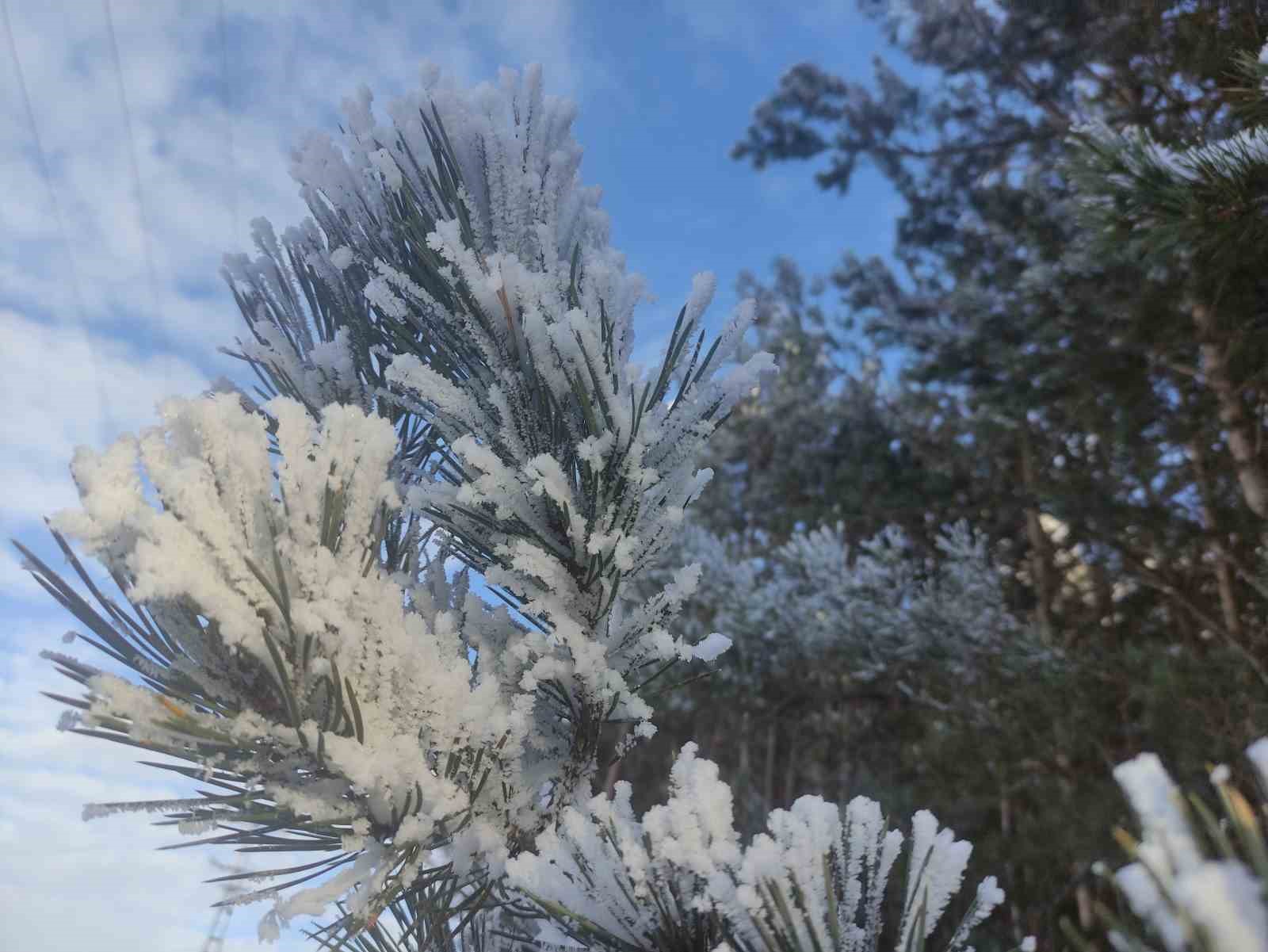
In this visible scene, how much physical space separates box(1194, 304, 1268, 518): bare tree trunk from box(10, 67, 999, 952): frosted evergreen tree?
26.6ft

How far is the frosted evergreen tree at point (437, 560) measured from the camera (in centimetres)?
94

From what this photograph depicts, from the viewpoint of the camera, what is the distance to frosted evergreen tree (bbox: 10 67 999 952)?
937 mm

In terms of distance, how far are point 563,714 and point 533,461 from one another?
0.40m

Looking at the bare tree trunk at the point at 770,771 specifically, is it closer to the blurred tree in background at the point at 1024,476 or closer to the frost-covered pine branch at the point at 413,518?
the blurred tree in background at the point at 1024,476

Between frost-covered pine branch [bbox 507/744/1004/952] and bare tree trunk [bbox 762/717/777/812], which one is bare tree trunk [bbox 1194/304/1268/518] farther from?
frost-covered pine branch [bbox 507/744/1004/952]

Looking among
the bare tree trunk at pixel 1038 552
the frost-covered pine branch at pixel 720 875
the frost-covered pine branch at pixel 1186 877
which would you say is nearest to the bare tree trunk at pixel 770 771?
the bare tree trunk at pixel 1038 552

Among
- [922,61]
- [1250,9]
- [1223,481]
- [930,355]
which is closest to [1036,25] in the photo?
[922,61]

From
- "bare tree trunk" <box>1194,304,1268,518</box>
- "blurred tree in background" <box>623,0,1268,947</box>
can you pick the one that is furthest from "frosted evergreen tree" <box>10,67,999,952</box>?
"bare tree trunk" <box>1194,304,1268,518</box>

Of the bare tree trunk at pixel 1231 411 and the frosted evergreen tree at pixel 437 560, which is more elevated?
the bare tree trunk at pixel 1231 411

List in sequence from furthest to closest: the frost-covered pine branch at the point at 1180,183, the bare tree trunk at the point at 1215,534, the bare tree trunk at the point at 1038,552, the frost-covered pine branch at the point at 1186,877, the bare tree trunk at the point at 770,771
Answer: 1. the bare tree trunk at the point at 770,771
2. the bare tree trunk at the point at 1038,552
3. the bare tree trunk at the point at 1215,534
4. the frost-covered pine branch at the point at 1180,183
5. the frost-covered pine branch at the point at 1186,877

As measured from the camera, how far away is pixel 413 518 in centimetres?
149

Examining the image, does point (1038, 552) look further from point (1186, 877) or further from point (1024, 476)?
point (1186, 877)

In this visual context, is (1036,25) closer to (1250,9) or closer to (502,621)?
(1250,9)

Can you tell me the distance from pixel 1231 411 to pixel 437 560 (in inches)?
341
